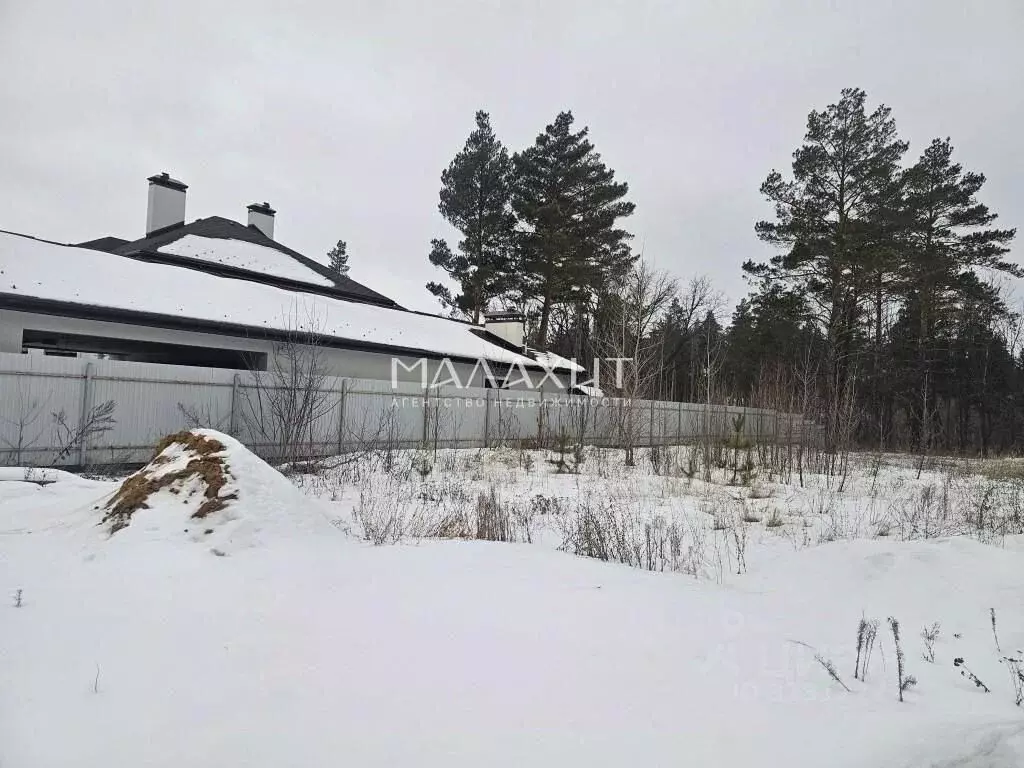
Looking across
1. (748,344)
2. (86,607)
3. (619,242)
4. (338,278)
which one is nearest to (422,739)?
(86,607)

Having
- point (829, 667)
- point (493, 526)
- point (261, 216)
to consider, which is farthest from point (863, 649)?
point (261, 216)

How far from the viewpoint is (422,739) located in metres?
2.27

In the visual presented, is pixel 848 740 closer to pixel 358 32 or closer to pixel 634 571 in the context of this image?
pixel 634 571

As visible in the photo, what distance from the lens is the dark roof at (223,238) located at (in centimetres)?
1755

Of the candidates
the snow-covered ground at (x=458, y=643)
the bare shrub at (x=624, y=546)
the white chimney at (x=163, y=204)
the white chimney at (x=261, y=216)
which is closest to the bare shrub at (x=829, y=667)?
the snow-covered ground at (x=458, y=643)

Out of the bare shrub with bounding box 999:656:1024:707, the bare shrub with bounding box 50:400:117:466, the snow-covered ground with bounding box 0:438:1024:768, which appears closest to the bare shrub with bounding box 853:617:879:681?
the snow-covered ground with bounding box 0:438:1024:768

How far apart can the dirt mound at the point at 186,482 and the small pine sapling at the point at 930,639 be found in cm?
435

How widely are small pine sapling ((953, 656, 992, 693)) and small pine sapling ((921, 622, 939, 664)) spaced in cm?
11

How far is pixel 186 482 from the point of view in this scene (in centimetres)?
462

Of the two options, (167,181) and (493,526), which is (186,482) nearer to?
(493,526)

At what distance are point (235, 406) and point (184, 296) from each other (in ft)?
11.4

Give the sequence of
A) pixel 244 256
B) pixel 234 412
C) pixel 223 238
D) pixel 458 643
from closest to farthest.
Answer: pixel 458 643
pixel 234 412
pixel 244 256
pixel 223 238

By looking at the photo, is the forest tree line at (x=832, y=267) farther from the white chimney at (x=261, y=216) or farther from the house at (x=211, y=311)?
the white chimney at (x=261, y=216)

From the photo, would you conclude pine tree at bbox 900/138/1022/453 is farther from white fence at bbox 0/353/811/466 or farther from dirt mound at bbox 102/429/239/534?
dirt mound at bbox 102/429/239/534
